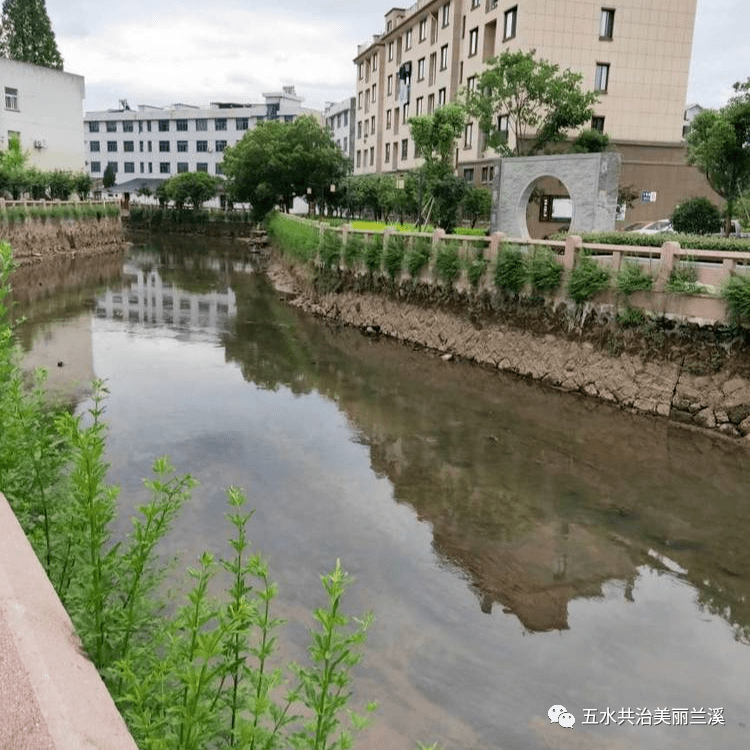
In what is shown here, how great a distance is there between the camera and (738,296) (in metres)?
11.4

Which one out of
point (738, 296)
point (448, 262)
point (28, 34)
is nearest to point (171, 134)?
point (28, 34)

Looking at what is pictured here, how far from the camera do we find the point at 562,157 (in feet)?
63.4

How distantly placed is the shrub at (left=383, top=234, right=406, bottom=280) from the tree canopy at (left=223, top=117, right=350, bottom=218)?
1005 inches

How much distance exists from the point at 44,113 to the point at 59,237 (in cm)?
1018

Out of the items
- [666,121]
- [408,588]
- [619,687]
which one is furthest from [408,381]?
→ [666,121]

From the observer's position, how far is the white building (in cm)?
3931

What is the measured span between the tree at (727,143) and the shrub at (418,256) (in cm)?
973

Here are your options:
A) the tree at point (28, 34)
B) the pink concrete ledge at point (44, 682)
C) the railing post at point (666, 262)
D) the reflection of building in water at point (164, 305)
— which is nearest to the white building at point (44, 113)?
the tree at point (28, 34)

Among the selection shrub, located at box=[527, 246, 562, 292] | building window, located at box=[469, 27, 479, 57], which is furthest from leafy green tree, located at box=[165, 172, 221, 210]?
shrub, located at box=[527, 246, 562, 292]

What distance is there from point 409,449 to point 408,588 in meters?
4.45

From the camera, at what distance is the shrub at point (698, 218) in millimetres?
25656

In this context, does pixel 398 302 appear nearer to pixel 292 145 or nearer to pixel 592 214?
pixel 592 214

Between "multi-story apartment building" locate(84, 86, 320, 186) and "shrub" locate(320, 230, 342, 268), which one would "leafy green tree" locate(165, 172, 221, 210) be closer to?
"multi-story apartment building" locate(84, 86, 320, 186)

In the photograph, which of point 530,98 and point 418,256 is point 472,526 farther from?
point 530,98
